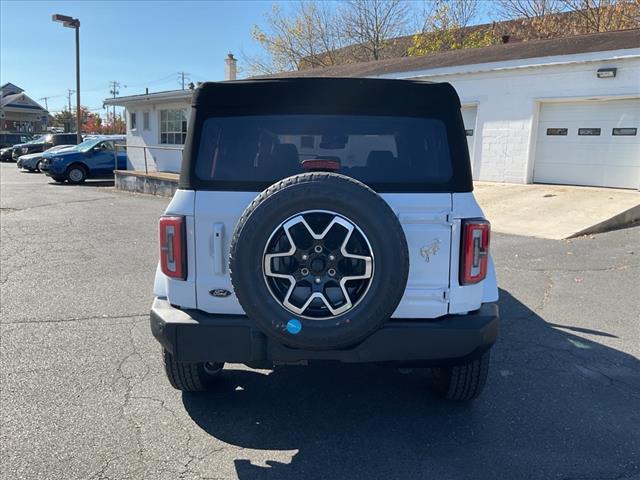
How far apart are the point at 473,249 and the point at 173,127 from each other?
19.2 m

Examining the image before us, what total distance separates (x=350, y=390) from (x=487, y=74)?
11980 mm

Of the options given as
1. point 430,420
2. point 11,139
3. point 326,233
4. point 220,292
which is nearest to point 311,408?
point 430,420

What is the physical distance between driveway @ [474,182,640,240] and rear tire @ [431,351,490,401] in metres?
6.22

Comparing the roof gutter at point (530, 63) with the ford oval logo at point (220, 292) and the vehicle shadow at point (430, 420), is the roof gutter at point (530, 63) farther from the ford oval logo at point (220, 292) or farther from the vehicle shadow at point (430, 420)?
the ford oval logo at point (220, 292)

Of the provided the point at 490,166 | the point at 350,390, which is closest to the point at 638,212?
the point at 490,166

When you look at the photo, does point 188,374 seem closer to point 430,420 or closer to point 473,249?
point 430,420

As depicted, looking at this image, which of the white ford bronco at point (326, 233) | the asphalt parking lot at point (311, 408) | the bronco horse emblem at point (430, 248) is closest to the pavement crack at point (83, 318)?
the asphalt parking lot at point (311, 408)

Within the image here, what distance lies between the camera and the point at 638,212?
9.49m

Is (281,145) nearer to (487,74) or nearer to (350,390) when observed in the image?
(350,390)

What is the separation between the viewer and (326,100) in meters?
2.86

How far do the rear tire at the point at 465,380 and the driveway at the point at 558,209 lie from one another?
20.4ft

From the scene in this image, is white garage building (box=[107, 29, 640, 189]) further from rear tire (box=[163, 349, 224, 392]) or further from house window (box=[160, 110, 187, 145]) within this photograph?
rear tire (box=[163, 349, 224, 392])

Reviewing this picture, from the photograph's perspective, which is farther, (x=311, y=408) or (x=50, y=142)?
(x=50, y=142)

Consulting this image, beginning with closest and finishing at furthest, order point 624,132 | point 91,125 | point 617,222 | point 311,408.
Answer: point 311,408 < point 617,222 < point 624,132 < point 91,125
